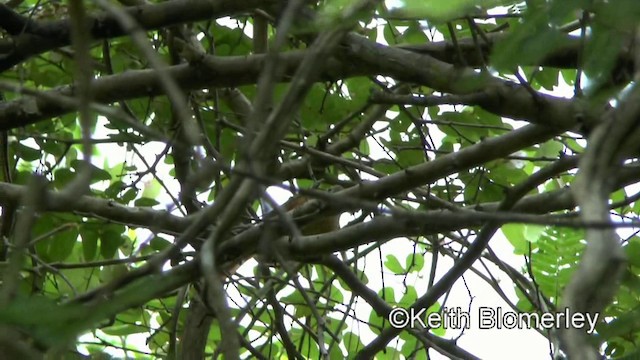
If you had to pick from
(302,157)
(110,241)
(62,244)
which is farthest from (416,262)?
(62,244)

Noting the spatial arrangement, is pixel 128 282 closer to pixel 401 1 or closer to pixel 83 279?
pixel 401 1

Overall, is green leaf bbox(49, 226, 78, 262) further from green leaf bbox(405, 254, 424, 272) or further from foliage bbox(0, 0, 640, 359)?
green leaf bbox(405, 254, 424, 272)

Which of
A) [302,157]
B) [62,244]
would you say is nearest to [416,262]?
[302,157]

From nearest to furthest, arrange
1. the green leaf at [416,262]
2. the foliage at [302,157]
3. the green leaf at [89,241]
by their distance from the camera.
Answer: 1. the foliage at [302,157]
2. the green leaf at [89,241]
3. the green leaf at [416,262]

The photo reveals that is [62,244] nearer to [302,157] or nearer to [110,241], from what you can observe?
[110,241]

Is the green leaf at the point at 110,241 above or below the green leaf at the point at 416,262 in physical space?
below

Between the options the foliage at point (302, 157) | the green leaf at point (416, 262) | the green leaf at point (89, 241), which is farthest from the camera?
the green leaf at point (416, 262)

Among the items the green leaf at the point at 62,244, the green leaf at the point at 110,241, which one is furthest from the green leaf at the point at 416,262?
the green leaf at the point at 62,244

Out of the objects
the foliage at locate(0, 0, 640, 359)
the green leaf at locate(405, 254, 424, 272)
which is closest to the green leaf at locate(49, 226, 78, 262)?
the foliage at locate(0, 0, 640, 359)

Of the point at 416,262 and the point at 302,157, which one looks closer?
the point at 302,157

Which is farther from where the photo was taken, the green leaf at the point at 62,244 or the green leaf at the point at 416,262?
the green leaf at the point at 416,262

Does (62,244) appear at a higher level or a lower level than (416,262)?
lower

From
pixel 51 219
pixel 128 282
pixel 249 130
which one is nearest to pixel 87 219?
pixel 51 219

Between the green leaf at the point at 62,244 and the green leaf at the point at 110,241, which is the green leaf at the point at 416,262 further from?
the green leaf at the point at 62,244
